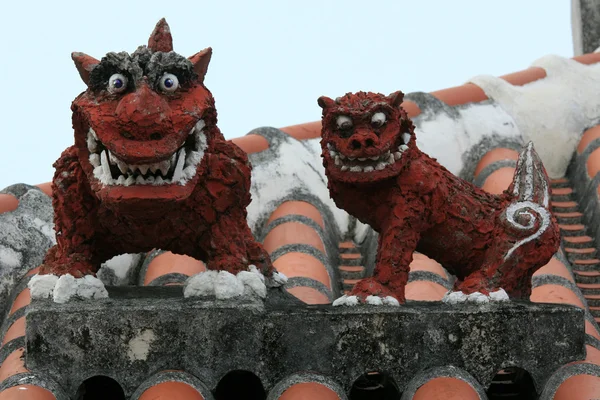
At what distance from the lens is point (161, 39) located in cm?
471

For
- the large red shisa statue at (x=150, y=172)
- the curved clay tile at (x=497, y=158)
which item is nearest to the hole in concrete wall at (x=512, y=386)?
the large red shisa statue at (x=150, y=172)

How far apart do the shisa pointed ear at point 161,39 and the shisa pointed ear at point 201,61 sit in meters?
0.11

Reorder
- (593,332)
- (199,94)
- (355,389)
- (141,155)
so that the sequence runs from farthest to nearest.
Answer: (593,332) < (355,389) < (199,94) < (141,155)

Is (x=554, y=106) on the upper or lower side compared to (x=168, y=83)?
lower

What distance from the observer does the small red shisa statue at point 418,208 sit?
466 centimetres

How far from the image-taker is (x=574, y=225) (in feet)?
22.4

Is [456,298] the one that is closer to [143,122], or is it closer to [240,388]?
[240,388]

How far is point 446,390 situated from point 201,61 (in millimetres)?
1551

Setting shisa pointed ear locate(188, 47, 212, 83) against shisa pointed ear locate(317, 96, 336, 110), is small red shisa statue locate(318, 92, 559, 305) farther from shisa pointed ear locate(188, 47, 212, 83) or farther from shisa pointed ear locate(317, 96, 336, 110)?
shisa pointed ear locate(188, 47, 212, 83)

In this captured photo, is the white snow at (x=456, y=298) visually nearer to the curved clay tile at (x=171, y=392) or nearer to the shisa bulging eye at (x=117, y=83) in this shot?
the curved clay tile at (x=171, y=392)

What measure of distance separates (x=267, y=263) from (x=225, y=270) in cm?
30

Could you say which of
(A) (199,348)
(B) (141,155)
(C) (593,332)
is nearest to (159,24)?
(B) (141,155)

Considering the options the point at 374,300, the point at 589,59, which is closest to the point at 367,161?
the point at 374,300

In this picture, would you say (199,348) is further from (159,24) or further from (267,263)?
(159,24)
